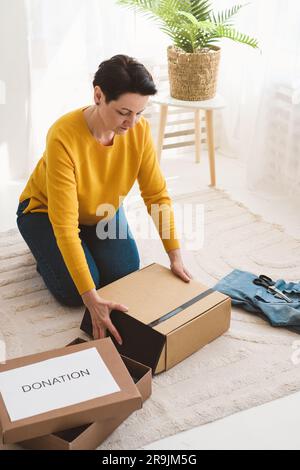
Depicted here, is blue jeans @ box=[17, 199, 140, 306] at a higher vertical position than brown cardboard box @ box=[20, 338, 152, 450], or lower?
higher

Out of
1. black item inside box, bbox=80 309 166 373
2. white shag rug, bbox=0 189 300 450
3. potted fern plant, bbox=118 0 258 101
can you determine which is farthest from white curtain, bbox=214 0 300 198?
black item inside box, bbox=80 309 166 373

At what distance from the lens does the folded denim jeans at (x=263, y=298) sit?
6.59 feet

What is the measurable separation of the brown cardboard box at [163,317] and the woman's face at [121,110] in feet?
1.56

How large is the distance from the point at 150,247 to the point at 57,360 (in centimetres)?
97

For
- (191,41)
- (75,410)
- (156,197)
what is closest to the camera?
(75,410)

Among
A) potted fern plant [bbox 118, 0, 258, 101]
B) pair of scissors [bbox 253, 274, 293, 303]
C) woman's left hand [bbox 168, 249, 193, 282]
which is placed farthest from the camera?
potted fern plant [bbox 118, 0, 258, 101]

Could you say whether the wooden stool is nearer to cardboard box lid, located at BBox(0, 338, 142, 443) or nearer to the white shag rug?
the white shag rug

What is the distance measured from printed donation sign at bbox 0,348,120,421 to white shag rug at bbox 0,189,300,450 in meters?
0.16

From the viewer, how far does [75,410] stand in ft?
4.77

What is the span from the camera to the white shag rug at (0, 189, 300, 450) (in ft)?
5.48

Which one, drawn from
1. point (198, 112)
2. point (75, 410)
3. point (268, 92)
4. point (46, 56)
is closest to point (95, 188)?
point (75, 410)

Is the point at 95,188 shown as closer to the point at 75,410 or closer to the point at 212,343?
the point at 212,343

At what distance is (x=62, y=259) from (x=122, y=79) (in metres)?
0.66
